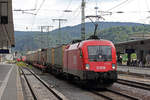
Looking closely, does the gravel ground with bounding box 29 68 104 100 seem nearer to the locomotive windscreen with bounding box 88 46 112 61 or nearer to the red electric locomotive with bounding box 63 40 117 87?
the red electric locomotive with bounding box 63 40 117 87

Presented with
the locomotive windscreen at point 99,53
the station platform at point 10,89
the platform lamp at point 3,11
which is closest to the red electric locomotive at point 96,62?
the locomotive windscreen at point 99,53

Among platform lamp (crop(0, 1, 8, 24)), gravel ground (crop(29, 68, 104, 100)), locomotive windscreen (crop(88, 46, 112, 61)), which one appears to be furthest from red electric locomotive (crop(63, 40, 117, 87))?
platform lamp (crop(0, 1, 8, 24))

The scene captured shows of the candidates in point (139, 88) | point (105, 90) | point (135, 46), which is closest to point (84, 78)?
point (105, 90)

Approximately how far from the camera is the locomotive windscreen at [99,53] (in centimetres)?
1623

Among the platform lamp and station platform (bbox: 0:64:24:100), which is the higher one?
the platform lamp

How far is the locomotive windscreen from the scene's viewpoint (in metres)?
16.2

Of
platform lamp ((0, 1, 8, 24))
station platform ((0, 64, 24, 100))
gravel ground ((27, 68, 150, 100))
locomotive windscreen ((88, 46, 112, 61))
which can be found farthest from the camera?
platform lamp ((0, 1, 8, 24))

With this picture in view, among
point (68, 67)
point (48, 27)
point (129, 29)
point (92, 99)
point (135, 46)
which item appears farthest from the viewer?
point (129, 29)

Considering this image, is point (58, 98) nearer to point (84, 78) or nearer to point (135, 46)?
point (84, 78)

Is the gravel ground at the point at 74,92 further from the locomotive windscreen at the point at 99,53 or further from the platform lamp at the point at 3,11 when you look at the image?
the platform lamp at the point at 3,11

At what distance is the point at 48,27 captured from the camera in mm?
75000

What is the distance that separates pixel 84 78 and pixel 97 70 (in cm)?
82

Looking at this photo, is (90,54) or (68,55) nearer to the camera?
(90,54)

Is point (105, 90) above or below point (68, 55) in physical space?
below
